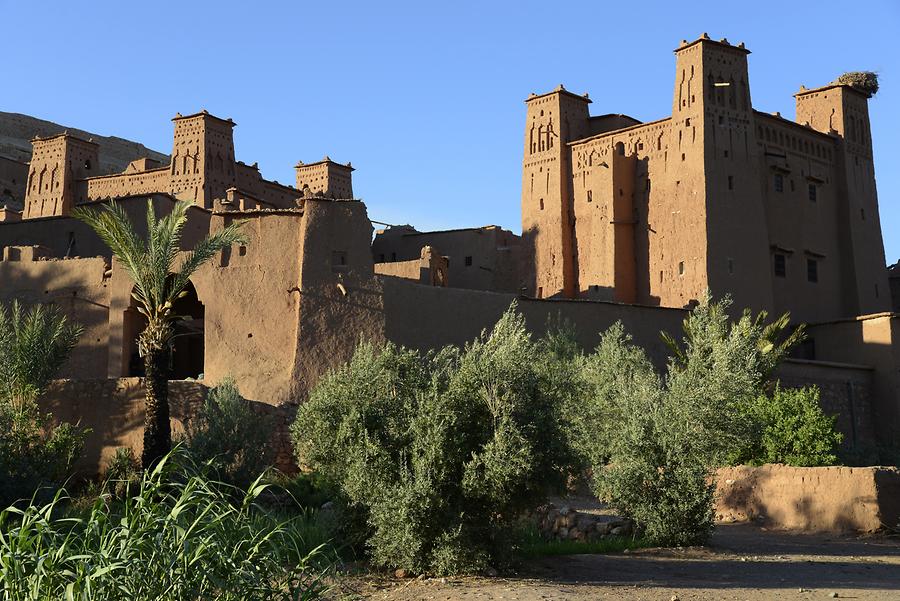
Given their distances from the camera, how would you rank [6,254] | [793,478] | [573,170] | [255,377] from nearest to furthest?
1. [793,478]
2. [255,377]
3. [6,254]
4. [573,170]

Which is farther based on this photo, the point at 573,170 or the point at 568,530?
the point at 573,170

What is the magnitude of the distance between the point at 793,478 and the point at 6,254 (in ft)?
63.1

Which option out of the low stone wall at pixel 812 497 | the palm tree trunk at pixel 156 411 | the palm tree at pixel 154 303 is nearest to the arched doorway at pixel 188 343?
the palm tree at pixel 154 303

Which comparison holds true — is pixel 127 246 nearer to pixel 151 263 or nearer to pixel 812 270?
pixel 151 263

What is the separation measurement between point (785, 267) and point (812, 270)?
1.42 metres

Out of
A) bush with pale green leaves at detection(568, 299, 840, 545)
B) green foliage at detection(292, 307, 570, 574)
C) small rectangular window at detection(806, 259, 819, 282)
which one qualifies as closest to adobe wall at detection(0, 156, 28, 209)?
small rectangular window at detection(806, 259, 819, 282)

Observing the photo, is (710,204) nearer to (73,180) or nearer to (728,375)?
(728,375)

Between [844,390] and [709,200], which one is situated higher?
[709,200]

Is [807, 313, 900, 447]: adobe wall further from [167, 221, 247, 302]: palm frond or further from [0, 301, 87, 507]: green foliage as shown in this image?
[0, 301, 87, 507]: green foliage

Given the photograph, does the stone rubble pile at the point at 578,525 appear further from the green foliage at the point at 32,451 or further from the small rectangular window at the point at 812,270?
the small rectangular window at the point at 812,270

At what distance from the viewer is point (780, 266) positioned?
116 ft

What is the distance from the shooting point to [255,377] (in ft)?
79.2

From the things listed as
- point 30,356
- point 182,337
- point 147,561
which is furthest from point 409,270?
point 147,561

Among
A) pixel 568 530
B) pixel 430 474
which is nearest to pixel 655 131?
pixel 568 530
